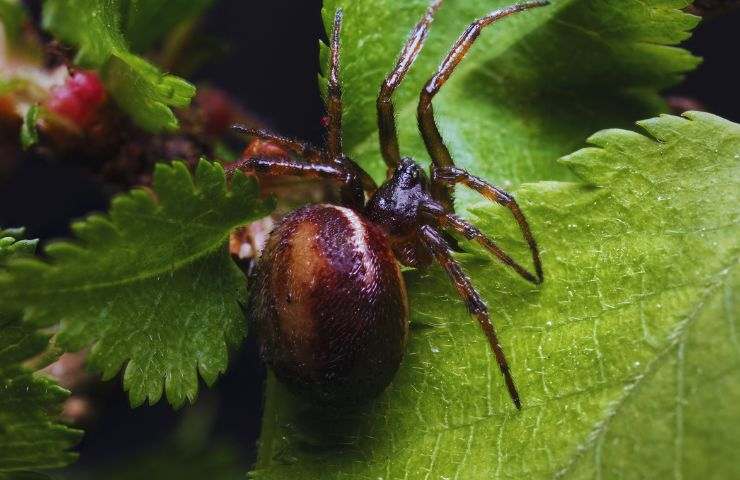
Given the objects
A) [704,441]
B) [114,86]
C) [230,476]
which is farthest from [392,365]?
[230,476]

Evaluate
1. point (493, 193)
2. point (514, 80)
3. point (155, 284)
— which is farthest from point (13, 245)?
point (514, 80)

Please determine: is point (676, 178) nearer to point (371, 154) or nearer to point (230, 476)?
point (371, 154)

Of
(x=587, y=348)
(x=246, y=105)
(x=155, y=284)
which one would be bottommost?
(x=246, y=105)

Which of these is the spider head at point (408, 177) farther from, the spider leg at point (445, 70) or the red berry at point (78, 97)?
the red berry at point (78, 97)

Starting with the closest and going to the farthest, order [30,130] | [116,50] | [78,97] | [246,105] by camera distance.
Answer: [116,50] < [30,130] < [78,97] < [246,105]

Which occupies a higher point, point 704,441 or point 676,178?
point 676,178

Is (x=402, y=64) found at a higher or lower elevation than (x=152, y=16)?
lower

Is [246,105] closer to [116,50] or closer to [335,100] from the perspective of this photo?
[335,100]
